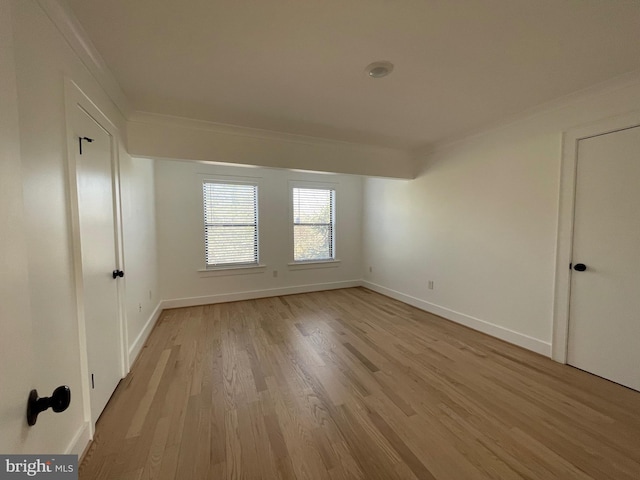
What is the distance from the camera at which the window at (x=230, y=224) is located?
4.30 meters

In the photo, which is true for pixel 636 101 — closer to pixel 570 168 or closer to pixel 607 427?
pixel 570 168

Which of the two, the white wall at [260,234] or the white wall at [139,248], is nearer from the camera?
the white wall at [139,248]

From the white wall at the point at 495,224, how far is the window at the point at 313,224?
1522 mm

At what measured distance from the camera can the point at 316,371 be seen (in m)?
2.33

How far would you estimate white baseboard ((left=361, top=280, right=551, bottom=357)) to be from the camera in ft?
8.61

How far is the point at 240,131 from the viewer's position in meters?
2.98

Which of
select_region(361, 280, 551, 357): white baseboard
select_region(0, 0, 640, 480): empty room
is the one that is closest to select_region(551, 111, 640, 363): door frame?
select_region(0, 0, 640, 480): empty room

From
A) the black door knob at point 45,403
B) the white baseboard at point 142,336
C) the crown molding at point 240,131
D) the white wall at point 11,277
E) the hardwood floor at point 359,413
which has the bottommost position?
the hardwood floor at point 359,413

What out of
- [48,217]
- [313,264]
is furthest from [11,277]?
[313,264]

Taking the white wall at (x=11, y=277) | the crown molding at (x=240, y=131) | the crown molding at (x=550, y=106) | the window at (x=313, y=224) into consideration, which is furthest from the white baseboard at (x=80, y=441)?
the crown molding at (x=550, y=106)

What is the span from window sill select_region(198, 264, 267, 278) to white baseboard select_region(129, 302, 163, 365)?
0.84 meters

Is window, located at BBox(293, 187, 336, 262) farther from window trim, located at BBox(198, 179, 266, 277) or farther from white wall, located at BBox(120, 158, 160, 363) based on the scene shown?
white wall, located at BBox(120, 158, 160, 363)

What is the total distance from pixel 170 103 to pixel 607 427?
4.26m

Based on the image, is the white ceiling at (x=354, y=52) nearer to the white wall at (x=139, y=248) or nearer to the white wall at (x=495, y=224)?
the white wall at (x=495, y=224)
